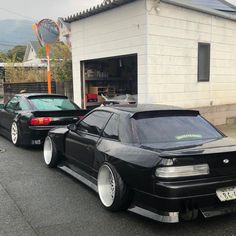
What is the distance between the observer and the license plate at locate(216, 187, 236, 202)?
3.96 m

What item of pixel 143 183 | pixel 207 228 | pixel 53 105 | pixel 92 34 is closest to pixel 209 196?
pixel 207 228

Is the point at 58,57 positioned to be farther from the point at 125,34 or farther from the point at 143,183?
the point at 143,183

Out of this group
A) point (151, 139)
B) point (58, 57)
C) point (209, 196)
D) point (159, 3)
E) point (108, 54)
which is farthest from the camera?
point (58, 57)

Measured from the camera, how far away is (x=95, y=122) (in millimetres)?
5523

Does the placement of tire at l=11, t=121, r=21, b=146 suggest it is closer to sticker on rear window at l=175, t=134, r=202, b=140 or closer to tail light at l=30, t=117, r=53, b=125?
tail light at l=30, t=117, r=53, b=125

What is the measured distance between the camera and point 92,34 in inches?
477

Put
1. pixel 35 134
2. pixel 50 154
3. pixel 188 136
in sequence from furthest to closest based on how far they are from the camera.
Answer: pixel 35 134 < pixel 50 154 < pixel 188 136

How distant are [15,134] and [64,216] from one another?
5.05 m

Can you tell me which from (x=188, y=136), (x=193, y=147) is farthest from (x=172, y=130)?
(x=193, y=147)

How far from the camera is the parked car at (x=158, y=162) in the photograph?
3.81 m

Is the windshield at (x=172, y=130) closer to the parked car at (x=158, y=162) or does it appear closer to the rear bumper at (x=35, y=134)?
the parked car at (x=158, y=162)

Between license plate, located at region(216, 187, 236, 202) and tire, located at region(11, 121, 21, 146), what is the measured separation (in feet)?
19.3

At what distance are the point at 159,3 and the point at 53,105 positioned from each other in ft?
13.3

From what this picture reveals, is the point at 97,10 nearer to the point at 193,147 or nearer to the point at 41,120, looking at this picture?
the point at 41,120
